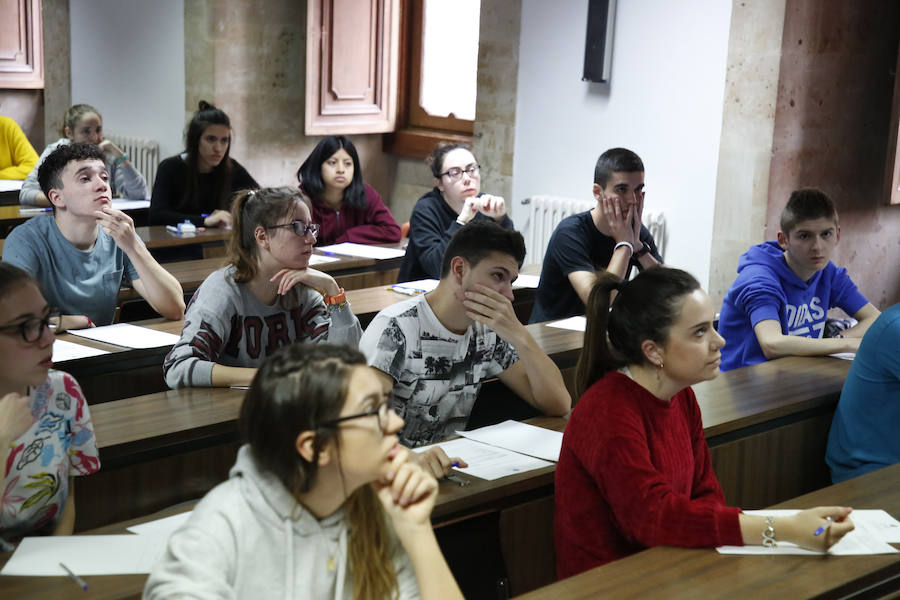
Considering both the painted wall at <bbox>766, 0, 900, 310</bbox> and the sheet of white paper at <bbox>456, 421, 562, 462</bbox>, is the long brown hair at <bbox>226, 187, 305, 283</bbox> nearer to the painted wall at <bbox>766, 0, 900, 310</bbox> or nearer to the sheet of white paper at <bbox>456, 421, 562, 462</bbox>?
the sheet of white paper at <bbox>456, 421, 562, 462</bbox>

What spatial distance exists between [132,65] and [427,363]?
6.11 meters

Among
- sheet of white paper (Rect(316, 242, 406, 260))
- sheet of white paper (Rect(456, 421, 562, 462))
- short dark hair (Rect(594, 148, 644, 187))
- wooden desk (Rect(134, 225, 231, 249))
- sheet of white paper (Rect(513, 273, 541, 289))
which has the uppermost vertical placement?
short dark hair (Rect(594, 148, 644, 187))

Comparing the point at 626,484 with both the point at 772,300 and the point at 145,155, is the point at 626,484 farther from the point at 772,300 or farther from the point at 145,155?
the point at 145,155

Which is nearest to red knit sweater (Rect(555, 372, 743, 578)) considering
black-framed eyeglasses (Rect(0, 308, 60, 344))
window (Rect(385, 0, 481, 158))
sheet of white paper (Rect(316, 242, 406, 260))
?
black-framed eyeglasses (Rect(0, 308, 60, 344))

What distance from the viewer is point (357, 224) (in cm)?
562

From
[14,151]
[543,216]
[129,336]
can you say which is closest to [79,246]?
[129,336]

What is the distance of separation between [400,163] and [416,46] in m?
0.84

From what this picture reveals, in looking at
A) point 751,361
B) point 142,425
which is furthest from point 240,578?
point 751,361

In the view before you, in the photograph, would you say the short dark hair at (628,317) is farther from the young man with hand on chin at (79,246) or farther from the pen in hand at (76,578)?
the young man with hand on chin at (79,246)

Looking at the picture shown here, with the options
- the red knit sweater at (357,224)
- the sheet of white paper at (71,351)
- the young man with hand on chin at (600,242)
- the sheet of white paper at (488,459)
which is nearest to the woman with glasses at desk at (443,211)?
the young man with hand on chin at (600,242)

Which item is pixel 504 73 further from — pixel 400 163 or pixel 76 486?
pixel 76 486

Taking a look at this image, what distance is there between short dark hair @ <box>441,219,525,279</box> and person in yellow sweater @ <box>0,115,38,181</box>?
18.7ft

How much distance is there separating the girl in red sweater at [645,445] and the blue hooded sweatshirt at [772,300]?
1410 mm

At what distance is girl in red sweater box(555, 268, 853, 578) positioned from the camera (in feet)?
6.61
